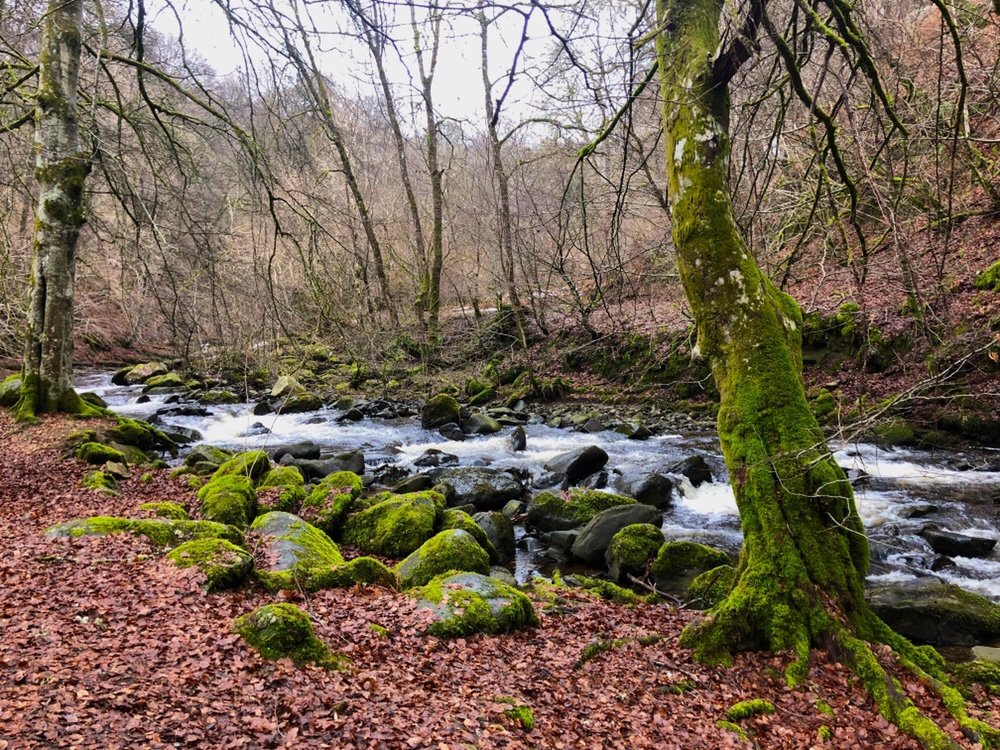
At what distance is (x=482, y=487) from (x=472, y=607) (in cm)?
461

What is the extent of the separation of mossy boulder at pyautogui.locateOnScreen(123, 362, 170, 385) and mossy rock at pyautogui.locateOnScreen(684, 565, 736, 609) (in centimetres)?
1969

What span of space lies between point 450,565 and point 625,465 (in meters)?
5.80

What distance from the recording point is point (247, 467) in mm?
8898

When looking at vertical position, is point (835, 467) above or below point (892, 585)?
above

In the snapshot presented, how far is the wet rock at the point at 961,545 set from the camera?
7020 millimetres

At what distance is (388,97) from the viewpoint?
637 centimetres

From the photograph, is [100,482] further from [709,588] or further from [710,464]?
[710,464]

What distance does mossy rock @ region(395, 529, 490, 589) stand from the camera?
5.94 meters

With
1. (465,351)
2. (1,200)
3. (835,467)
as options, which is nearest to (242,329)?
(1,200)

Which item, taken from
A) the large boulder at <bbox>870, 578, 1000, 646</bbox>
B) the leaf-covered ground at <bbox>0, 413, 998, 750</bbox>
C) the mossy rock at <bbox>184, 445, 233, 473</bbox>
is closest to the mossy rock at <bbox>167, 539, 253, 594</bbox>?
the leaf-covered ground at <bbox>0, 413, 998, 750</bbox>

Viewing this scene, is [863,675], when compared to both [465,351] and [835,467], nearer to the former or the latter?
[835,467]

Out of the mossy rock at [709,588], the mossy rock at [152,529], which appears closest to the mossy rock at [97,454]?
the mossy rock at [152,529]

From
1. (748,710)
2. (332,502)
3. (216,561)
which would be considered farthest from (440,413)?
(748,710)

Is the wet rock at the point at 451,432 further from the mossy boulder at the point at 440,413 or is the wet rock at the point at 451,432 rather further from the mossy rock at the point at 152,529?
the mossy rock at the point at 152,529
